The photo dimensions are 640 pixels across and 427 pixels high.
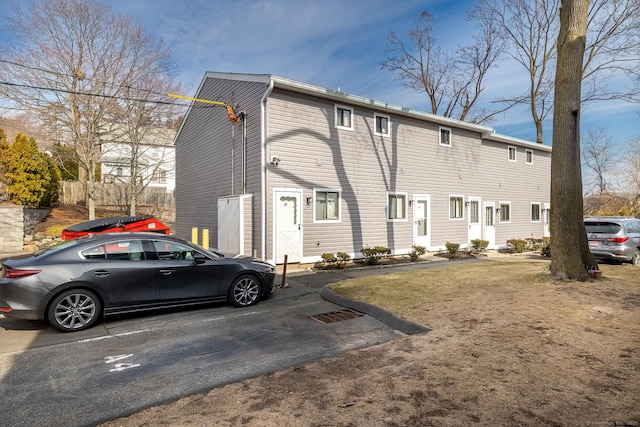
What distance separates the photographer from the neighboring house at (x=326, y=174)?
1145 cm

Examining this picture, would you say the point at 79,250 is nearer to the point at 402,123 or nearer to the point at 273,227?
the point at 273,227

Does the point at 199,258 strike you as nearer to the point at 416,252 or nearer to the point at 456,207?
the point at 416,252

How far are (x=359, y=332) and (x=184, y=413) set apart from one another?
2837 millimetres

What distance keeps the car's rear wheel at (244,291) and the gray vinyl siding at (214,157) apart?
14.9ft

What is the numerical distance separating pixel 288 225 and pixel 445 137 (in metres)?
9.10

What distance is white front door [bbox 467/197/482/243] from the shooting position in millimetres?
17188

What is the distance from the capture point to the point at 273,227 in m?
11.2

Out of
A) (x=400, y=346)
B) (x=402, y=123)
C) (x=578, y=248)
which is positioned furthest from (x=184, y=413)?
(x=402, y=123)

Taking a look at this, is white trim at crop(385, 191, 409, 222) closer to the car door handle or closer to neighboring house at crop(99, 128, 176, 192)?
the car door handle

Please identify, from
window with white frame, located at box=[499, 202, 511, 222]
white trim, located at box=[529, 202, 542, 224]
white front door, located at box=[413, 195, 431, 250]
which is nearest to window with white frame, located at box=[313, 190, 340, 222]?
white front door, located at box=[413, 195, 431, 250]

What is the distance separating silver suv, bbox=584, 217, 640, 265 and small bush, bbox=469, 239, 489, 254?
4421mm

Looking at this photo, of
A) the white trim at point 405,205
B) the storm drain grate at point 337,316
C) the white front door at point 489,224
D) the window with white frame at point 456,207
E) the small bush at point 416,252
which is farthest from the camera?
the white front door at point 489,224

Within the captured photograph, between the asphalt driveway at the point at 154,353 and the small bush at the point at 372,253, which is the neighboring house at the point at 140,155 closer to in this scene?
the small bush at the point at 372,253

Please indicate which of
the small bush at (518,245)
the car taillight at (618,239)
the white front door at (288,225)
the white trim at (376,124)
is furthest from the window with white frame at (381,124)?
the small bush at (518,245)
